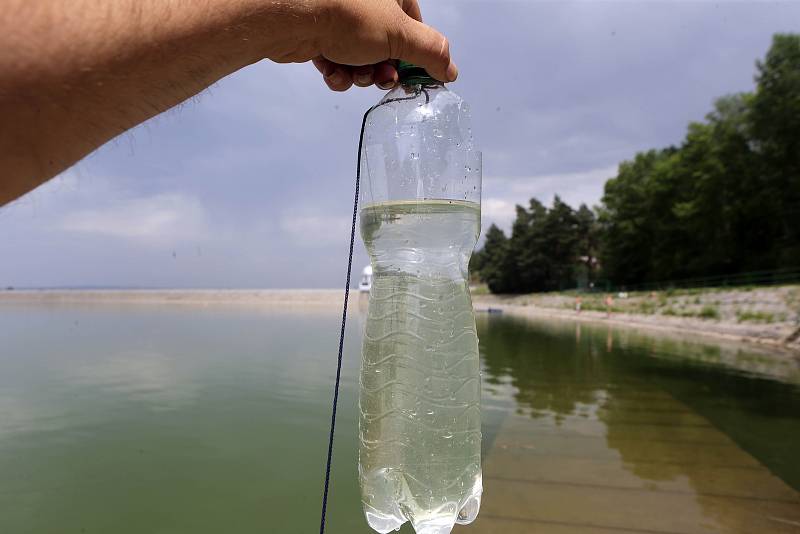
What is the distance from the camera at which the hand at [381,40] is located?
95 cm

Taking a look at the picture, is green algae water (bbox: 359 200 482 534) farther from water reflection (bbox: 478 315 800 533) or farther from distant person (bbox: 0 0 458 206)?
water reflection (bbox: 478 315 800 533)

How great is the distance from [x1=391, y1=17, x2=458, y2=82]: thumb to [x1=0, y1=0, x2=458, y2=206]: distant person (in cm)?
5

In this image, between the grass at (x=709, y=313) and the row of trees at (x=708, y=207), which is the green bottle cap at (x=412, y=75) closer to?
the grass at (x=709, y=313)

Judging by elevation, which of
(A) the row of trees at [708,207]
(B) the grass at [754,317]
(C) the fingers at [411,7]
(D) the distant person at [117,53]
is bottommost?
(B) the grass at [754,317]

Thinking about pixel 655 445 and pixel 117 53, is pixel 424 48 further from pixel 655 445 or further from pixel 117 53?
→ pixel 655 445

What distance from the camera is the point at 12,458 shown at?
5.71 meters

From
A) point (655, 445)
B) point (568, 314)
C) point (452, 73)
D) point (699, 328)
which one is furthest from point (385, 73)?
point (568, 314)

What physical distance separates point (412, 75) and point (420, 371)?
0.74 m

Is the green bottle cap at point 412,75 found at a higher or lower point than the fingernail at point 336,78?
lower

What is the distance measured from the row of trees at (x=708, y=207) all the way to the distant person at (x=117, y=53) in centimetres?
3522

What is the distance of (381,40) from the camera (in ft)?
3.33

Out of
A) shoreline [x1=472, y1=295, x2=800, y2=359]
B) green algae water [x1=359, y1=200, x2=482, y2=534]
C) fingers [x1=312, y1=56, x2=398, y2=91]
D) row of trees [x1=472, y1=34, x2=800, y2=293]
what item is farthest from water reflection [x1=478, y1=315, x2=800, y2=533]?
row of trees [x1=472, y1=34, x2=800, y2=293]

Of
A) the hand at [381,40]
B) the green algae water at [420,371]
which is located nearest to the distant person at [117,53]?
the hand at [381,40]

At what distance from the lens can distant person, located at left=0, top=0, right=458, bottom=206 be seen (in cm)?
60
